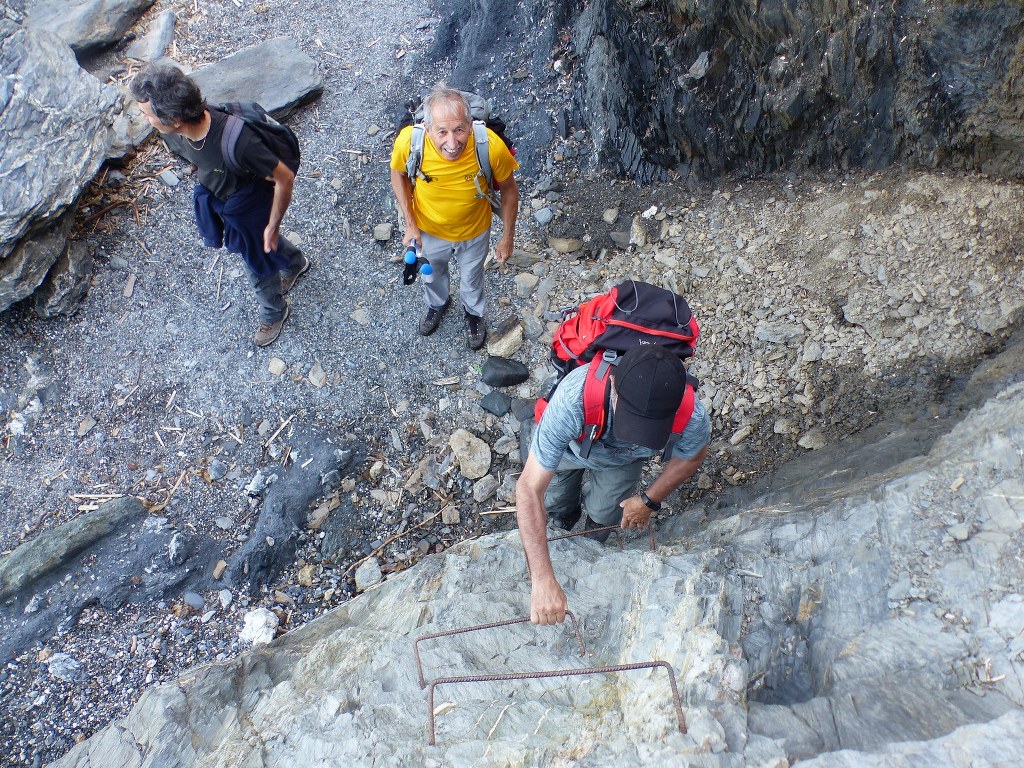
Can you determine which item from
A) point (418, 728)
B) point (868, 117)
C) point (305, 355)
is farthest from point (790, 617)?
point (305, 355)

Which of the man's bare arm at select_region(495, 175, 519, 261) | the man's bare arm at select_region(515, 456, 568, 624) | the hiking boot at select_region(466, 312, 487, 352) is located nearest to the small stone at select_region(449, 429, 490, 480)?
the hiking boot at select_region(466, 312, 487, 352)

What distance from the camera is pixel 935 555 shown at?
282 cm

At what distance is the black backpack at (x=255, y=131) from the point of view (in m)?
4.67

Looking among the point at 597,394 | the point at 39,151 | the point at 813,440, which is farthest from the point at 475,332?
the point at 39,151

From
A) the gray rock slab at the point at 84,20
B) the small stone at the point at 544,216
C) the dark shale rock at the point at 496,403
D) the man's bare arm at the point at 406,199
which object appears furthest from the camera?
the gray rock slab at the point at 84,20

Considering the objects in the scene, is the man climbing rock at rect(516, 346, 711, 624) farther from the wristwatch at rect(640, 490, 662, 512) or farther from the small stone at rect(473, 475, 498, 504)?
the small stone at rect(473, 475, 498, 504)

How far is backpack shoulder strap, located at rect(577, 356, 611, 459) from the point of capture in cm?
323

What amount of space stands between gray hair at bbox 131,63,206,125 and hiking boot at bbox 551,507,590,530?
3.76 meters

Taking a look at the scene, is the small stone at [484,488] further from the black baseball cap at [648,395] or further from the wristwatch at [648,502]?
the black baseball cap at [648,395]

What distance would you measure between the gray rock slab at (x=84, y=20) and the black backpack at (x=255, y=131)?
5103 millimetres

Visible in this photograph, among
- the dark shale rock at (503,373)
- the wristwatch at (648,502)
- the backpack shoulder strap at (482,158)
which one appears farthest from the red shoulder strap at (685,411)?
the dark shale rock at (503,373)

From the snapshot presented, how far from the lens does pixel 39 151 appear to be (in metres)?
6.34

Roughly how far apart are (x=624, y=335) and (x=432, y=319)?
3406 millimetres

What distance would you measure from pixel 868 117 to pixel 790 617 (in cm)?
445
